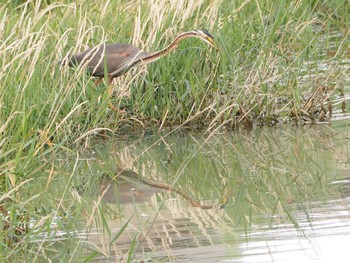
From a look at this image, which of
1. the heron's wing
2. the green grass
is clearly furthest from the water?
the heron's wing

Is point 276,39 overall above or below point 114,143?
above

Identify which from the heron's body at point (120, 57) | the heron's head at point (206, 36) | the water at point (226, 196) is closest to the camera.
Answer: the water at point (226, 196)

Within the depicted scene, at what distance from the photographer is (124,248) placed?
5871 millimetres

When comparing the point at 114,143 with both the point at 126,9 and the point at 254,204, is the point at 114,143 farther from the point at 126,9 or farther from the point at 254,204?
the point at 254,204

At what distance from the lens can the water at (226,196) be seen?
18.6 feet

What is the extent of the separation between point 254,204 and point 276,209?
252mm

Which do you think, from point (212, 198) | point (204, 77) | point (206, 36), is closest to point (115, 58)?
point (204, 77)

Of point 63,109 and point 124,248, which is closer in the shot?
point 124,248

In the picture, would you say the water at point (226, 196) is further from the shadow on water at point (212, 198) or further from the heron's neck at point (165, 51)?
the heron's neck at point (165, 51)

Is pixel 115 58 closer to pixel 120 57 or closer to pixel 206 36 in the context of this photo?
pixel 120 57

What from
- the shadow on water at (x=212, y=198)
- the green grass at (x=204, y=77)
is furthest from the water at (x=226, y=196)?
the green grass at (x=204, y=77)

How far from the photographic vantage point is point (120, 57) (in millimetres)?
10039

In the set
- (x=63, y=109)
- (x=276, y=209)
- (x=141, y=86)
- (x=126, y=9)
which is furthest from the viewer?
(x=126, y=9)

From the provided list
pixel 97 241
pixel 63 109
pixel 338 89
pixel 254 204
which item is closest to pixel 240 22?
pixel 338 89
